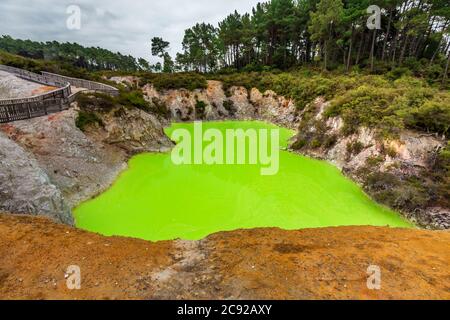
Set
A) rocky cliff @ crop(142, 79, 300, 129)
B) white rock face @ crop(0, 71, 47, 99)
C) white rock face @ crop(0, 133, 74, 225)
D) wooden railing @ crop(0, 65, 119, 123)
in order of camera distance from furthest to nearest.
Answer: rocky cliff @ crop(142, 79, 300, 129)
white rock face @ crop(0, 71, 47, 99)
wooden railing @ crop(0, 65, 119, 123)
white rock face @ crop(0, 133, 74, 225)

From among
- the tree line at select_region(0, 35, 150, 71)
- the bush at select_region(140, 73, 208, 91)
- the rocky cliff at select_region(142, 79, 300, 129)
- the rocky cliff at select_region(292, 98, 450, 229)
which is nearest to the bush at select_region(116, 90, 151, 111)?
the rocky cliff at select_region(142, 79, 300, 129)

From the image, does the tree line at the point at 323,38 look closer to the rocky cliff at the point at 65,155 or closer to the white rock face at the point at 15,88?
the rocky cliff at the point at 65,155

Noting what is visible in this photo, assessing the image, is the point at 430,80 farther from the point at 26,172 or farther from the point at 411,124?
the point at 26,172

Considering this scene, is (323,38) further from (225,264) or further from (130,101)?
(225,264)

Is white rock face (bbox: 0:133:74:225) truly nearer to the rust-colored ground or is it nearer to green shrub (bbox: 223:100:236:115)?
the rust-colored ground

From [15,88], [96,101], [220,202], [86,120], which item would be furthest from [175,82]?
[220,202]

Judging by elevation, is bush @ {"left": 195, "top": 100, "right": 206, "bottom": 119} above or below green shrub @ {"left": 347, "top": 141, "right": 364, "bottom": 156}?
above

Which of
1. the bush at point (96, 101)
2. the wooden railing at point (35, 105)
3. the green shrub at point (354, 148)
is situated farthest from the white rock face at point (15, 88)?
the green shrub at point (354, 148)
